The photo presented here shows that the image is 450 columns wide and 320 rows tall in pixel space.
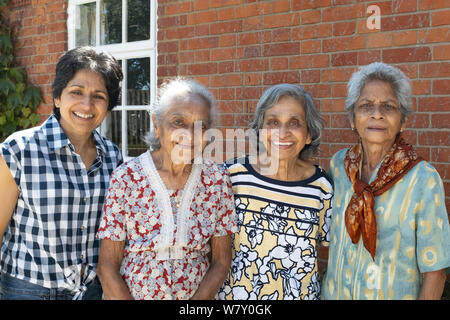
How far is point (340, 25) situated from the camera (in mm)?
3299

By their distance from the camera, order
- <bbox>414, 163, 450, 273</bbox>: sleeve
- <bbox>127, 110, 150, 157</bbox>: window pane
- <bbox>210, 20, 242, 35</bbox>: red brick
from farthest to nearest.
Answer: <bbox>127, 110, 150, 157</bbox>: window pane → <bbox>210, 20, 242, 35</bbox>: red brick → <bbox>414, 163, 450, 273</bbox>: sleeve

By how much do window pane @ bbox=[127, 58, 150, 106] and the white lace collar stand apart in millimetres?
2655

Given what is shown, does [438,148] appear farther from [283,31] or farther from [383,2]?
[283,31]

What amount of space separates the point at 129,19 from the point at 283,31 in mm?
1984

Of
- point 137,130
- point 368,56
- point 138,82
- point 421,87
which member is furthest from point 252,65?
point 137,130

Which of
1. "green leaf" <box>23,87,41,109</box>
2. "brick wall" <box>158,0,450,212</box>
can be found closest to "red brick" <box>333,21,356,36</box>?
"brick wall" <box>158,0,450,212</box>

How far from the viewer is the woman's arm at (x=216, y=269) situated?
2.15 metres

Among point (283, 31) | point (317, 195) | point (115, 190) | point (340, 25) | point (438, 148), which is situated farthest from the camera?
point (283, 31)

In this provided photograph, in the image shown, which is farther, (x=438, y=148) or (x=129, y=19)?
(x=129, y=19)

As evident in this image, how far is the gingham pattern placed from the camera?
209 cm

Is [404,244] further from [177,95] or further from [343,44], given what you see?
[343,44]

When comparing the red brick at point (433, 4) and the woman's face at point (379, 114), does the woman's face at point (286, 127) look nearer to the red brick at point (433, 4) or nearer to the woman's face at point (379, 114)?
the woman's face at point (379, 114)

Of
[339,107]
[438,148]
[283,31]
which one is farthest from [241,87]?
[438,148]

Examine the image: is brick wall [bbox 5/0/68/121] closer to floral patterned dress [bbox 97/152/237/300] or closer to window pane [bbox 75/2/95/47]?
window pane [bbox 75/2/95/47]
